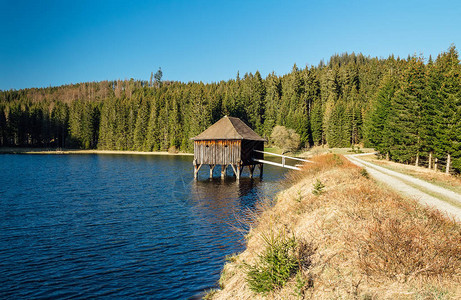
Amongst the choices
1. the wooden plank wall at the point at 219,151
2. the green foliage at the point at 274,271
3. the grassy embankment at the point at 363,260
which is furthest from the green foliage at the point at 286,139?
the green foliage at the point at 274,271

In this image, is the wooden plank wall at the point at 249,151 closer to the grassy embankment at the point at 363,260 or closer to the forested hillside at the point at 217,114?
the forested hillside at the point at 217,114

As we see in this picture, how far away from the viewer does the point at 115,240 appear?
15.6 metres

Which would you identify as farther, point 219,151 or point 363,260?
point 219,151

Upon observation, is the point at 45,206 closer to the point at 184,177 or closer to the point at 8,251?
the point at 8,251

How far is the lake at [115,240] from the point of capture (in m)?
10.9

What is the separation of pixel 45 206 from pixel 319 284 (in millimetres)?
22395

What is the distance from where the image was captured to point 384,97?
5247 centimetres

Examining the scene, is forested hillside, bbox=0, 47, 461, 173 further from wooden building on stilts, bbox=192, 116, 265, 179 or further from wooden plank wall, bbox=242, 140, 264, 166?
wooden building on stilts, bbox=192, 116, 265, 179

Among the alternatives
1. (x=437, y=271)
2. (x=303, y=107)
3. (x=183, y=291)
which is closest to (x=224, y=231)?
(x=183, y=291)

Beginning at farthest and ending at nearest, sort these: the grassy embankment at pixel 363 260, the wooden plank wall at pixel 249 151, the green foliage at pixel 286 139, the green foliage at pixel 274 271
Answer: the green foliage at pixel 286 139
the wooden plank wall at pixel 249 151
the green foliage at pixel 274 271
the grassy embankment at pixel 363 260

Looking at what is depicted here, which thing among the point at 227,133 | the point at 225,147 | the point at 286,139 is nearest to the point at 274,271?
the point at 225,147

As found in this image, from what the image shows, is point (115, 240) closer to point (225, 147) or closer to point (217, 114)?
point (225, 147)

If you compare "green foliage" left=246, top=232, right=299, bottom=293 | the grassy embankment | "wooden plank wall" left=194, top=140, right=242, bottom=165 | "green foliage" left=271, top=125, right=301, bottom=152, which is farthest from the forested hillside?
"green foliage" left=246, top=232, right=299, bottom=293

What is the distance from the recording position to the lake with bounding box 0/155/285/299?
35.7ft
